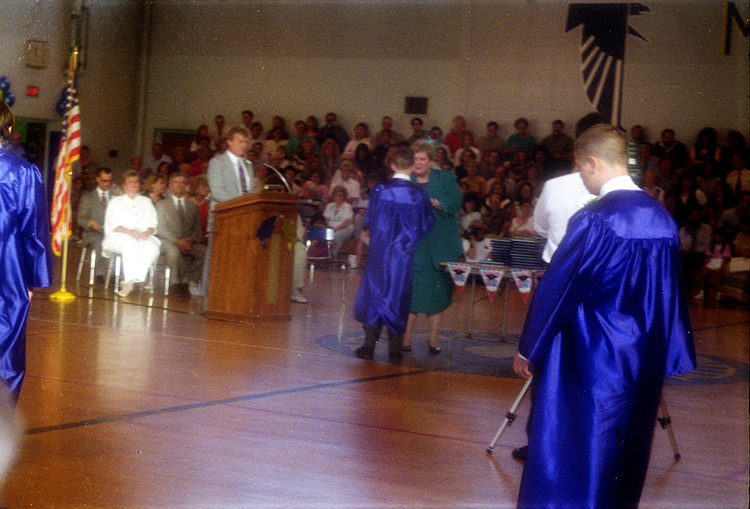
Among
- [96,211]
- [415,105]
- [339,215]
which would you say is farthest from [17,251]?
[415,105]

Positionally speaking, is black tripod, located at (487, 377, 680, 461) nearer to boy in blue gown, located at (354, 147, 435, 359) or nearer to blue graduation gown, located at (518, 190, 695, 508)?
blue graduation gown, located at (518, 190, 695, 508)

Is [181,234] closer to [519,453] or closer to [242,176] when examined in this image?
[242,176]

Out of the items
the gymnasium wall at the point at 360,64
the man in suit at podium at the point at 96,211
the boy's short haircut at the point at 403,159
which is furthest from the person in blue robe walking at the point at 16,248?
the gymnasium wall at the point at 360,64

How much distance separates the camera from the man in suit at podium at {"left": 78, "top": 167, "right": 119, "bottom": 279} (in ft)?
33.5

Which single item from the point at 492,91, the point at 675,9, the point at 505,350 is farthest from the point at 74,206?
the point at 675,9

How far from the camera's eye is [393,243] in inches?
261

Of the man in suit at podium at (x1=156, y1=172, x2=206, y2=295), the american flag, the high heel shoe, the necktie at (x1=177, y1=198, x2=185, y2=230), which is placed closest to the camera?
the american flag

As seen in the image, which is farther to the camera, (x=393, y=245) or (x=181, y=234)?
(x=181, y=234)

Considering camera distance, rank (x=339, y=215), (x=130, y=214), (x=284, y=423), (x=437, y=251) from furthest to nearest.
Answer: (x=339, y=215), (x=130, y=214), (x=437, y=251), (x=284, y=423)

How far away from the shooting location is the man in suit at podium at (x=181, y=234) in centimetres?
1006

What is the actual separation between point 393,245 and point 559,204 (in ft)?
6.71

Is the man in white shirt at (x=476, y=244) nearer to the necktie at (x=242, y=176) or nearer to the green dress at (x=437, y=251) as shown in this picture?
the necktie at (x=242, y=176)

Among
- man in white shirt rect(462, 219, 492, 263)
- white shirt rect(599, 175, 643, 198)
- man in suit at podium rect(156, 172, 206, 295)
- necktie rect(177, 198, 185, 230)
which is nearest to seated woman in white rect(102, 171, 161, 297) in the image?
man in suit at podium rect(156, 172, 206, 295)

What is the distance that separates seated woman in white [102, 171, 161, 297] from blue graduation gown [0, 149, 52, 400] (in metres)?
5.86
